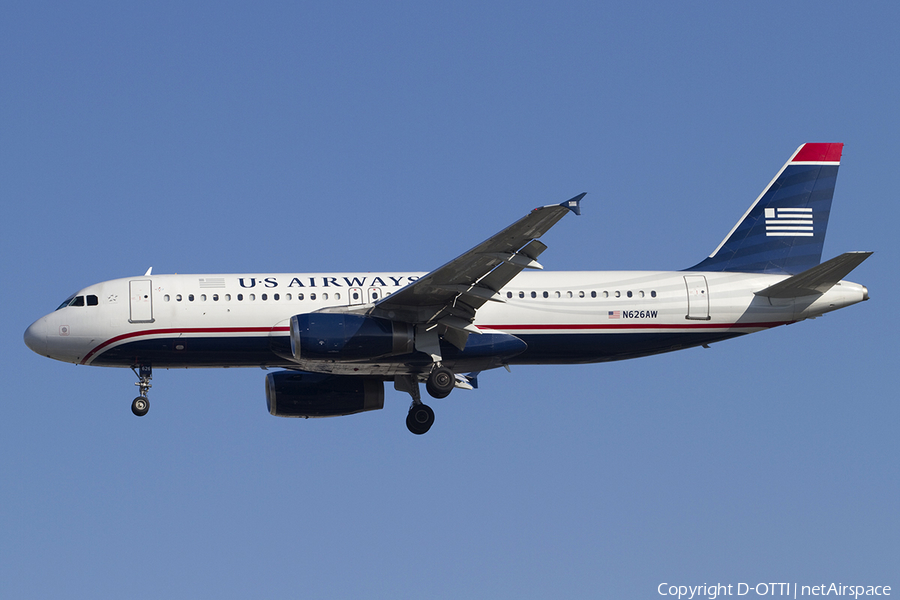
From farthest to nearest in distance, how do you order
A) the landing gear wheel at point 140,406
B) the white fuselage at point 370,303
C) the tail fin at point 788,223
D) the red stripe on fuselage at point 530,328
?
1. the tail fin at point 788,223
2. the landing gear wheel at point 140,406
3. the white fuselage at point 370,303
4. the red stripe on fuselage at point 530,328

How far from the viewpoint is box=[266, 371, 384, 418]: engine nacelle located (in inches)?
1302

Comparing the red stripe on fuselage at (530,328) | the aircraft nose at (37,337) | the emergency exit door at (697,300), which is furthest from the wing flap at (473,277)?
the aircraft nose at (37,337)

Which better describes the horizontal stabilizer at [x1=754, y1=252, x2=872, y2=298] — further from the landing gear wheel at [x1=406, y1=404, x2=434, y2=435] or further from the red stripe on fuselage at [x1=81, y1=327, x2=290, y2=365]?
the red stripe on fuselage at [x1=81, y1=327, x2=290, y2=365]

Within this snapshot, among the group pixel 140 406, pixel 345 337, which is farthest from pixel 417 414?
pixel 140 406

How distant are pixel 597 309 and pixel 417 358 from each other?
525cm

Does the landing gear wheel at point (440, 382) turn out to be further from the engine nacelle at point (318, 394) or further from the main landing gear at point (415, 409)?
the engine nacelle at point (318, 394)

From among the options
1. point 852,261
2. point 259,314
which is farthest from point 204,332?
point 852,261

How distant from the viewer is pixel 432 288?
28.0 meters

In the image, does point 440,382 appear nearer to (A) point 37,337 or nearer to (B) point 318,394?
(B) point 318,394

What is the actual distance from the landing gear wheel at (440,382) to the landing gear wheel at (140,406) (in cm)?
779

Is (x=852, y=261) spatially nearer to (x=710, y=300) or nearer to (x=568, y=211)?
(x=710, y=300)

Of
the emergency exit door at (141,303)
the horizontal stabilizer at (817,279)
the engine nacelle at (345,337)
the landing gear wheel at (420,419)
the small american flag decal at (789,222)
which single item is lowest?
the landing gear wheel at (420,419)

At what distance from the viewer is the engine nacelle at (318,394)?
3306 cm

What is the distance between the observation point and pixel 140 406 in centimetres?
3047
